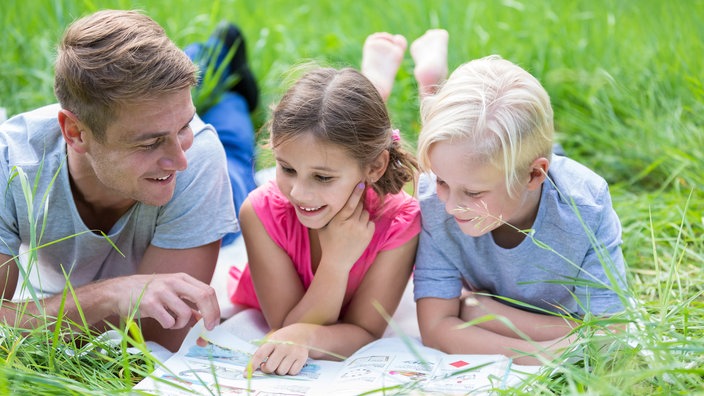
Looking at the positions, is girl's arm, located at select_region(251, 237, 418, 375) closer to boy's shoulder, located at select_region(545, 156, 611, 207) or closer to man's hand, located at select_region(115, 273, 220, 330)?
man's hand, located at select_region(115, 273, 220, 330)

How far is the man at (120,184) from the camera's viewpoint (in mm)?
2348

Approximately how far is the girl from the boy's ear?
43cm

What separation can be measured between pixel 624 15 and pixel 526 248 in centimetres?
346

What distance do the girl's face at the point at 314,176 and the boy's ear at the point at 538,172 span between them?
54cm

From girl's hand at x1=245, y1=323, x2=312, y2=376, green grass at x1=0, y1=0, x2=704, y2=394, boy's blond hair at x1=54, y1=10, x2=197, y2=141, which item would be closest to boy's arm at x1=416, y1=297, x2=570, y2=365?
girl's hand at x1=245, y1=323, x2=312, y2=376

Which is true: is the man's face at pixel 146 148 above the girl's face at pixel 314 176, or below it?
above

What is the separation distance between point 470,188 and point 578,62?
2607 millimetres

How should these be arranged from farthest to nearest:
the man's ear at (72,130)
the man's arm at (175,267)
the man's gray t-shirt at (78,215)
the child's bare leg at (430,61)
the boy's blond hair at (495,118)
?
1. the child's bare leg at (430,61)
2. the man's arm at (175,267)
3. the man's gray t-shirt at (78,215)
4. the man's ear at (72,130)
5. the boy's blond hair at (495,118)

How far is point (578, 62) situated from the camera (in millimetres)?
4625

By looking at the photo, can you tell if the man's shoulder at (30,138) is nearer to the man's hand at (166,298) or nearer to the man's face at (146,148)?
the man's face at (146,148)

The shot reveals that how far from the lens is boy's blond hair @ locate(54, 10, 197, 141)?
7.66 feet

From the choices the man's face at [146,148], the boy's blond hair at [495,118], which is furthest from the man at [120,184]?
the boy's blond hair at [495,118]

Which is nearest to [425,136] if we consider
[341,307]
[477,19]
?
[341,307]

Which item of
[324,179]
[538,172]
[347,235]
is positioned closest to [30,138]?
[324,179]
